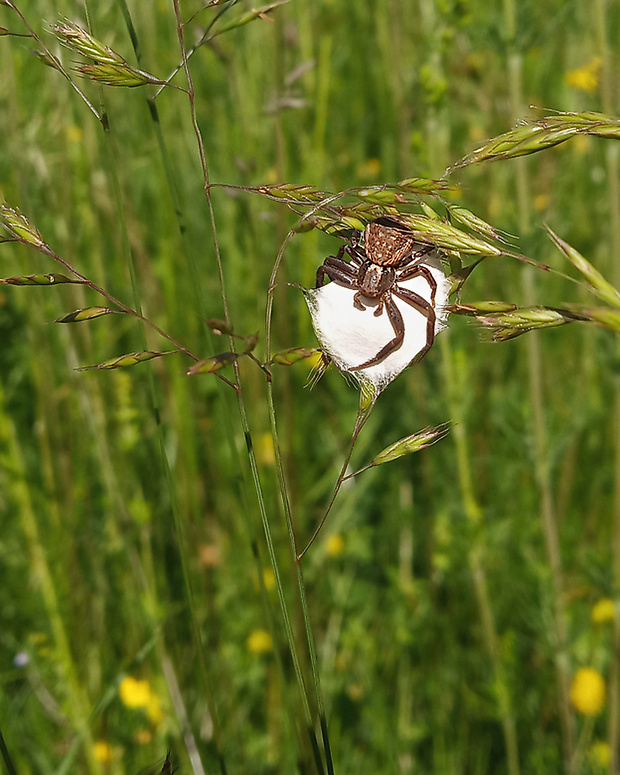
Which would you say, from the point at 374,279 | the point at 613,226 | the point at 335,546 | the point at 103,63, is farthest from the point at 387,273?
the point at 335,546

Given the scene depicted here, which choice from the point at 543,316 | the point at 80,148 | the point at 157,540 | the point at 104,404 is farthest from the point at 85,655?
the point at 543,316

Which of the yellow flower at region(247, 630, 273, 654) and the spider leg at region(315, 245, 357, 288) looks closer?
the spider leg at region(315, 245, 357, 288)

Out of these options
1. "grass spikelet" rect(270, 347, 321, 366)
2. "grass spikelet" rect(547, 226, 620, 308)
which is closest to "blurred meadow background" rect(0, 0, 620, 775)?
"grass spikelet" rect(270, 347, 321, 366)

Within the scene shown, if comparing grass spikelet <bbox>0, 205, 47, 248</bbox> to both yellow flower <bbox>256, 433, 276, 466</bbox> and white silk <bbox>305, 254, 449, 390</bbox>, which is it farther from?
yellow flower <bbox>256, 433, 276, 466</bbox>

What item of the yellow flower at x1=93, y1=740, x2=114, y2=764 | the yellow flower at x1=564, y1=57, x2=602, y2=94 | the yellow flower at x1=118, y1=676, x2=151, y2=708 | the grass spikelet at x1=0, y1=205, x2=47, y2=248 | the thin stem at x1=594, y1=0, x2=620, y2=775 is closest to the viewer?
the grass spikelet at x1=0, y1=205, x2=47, y2=248

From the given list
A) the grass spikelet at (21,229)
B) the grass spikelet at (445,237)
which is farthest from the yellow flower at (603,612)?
the grass spikelet at (21,229)

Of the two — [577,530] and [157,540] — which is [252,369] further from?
[577,530]

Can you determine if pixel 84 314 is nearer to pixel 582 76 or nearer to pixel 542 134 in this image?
pixel 542 134
